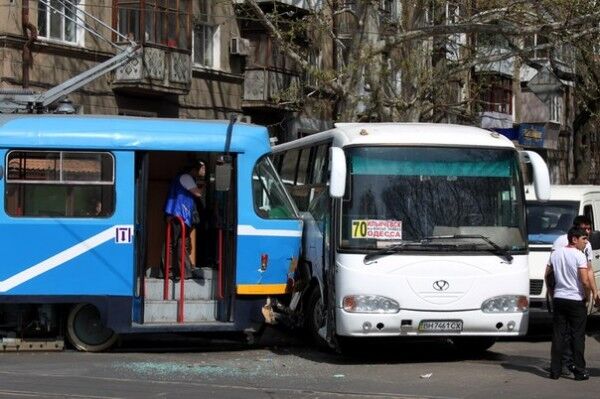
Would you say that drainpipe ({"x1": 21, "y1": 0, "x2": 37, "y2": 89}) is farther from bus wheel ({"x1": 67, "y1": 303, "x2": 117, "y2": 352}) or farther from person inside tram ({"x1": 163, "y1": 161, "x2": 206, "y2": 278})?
bus wheel ({"x1": 67, "y1": 303, "x2": 117, "y2": 352})

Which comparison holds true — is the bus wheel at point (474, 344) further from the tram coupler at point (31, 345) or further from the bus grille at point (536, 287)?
the tram coupler at point (31, 345)

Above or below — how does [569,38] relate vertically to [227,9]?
below

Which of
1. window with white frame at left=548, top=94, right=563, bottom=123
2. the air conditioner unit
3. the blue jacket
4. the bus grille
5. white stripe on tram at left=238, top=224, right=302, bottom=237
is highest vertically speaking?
the air conditioner unit

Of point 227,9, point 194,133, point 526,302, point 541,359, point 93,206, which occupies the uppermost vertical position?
point 227,9

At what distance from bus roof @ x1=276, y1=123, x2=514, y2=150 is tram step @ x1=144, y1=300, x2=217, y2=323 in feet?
8.69

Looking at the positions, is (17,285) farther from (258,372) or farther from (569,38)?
(569,38)

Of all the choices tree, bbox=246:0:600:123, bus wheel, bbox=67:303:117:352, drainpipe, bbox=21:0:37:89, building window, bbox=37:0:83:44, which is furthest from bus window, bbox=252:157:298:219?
building window, bbox=37:0:83:44

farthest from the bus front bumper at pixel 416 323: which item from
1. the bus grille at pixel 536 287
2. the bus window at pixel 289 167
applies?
the bus window at pixel 289 167

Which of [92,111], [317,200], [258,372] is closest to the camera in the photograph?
[258,372]

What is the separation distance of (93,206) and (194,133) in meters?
1.53

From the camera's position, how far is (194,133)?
1315 centimetres

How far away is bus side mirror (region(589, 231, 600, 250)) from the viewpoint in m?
15.3

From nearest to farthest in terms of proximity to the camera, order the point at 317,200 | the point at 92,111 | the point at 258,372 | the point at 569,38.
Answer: the point at 258,372 < the point at 317,200 < the point at 569,38 < the point at 92,111

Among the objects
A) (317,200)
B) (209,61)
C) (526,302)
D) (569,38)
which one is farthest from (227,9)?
(526,302)
